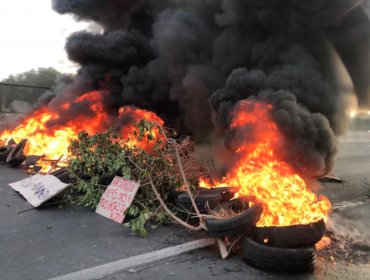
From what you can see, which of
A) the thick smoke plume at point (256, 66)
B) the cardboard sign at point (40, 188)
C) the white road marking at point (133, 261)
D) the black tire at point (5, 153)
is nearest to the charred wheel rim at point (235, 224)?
the white road marking at point (133, 261)

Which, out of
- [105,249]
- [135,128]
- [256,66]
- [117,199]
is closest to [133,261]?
[105,249]

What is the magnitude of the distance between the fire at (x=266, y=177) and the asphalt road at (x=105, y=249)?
0.59 m

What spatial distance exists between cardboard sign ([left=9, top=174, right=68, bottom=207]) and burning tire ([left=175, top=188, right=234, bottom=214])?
6.60ft

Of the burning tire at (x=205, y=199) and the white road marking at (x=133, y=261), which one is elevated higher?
the burning tire at (x=205, y=199)

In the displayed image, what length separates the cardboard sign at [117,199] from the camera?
5.50 m

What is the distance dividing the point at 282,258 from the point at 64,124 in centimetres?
865

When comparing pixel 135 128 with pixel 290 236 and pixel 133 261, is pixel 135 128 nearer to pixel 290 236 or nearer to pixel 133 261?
pixel 133 261

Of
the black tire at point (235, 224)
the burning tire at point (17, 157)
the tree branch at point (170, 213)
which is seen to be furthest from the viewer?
the burning tire at point (17, 157)

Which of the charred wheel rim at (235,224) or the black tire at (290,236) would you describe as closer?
the black tire at (290,236)

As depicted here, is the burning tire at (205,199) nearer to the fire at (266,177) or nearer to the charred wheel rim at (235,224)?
the fire at (266,177)

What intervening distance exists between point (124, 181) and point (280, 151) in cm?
243

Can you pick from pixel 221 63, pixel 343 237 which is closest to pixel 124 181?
pixel 343 237

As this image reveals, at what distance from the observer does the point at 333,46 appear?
307 inches

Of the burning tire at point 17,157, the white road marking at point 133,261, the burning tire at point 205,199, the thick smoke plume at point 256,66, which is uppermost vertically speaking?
the thick smoke plume at point 256,66
